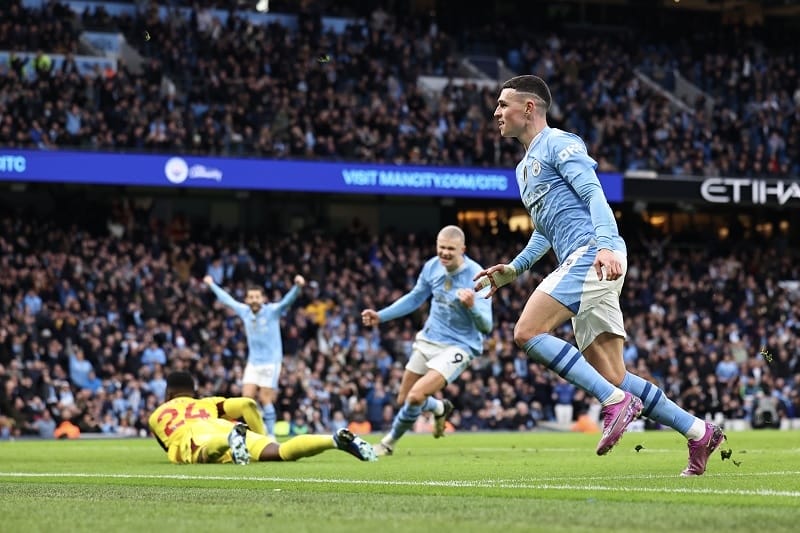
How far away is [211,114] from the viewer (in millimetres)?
36031

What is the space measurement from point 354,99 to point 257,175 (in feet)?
13.5

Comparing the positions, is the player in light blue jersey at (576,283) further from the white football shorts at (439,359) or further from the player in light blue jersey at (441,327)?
the white football shorts at (439,359)

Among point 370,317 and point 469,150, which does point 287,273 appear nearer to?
point 469,150

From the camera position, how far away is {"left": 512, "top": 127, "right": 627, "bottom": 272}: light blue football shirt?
933 centimetres

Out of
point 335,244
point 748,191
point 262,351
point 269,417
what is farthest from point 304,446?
point 748,191

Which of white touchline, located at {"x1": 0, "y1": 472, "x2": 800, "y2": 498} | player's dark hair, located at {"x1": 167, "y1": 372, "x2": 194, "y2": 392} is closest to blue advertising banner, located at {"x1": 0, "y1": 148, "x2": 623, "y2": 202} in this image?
player's dark hair, located at {"x1": 167, "y1": 372, "x2": 194, "y2": 392}

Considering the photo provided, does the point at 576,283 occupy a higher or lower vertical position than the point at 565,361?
higher

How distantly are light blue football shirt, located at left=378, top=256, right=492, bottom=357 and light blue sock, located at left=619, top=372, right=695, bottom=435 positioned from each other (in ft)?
18.4

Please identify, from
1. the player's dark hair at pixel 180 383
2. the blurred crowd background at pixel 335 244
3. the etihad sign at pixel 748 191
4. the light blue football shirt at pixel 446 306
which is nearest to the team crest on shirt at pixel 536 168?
the player's dark hair at pixel 180 383

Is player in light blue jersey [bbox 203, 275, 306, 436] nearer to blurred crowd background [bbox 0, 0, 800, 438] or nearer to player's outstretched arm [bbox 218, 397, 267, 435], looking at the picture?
player's outstretched arm [bbox 218, 397, 267, 435]

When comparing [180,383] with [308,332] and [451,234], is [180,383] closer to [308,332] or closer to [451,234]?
[451,234]

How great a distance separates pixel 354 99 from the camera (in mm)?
38219

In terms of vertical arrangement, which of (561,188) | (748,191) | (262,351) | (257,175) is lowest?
(262,351)

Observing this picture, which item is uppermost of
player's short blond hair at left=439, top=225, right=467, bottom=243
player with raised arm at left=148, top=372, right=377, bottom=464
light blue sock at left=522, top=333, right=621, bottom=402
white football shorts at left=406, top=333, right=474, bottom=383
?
player's short blond hair at left=439, top=225, right=467, bottom=243
